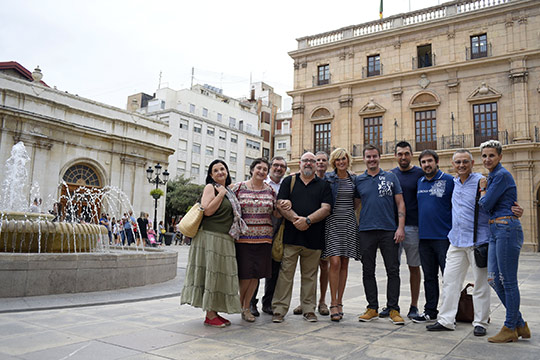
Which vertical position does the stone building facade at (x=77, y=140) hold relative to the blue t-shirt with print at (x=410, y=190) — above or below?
above

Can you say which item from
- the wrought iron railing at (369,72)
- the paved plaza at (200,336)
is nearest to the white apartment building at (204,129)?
the wrought iron railing at (369,72)

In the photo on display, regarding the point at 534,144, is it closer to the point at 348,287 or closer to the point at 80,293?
the point at 348,287

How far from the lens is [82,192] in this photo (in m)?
23.3

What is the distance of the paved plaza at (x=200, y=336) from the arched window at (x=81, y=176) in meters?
19.0

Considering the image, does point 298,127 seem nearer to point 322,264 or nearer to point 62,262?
point 62,262

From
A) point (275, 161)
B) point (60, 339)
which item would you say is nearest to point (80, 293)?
point (60, 339)

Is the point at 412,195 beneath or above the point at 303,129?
beneath

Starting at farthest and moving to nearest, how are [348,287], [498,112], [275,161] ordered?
[498,112], [348,287], [275,161]

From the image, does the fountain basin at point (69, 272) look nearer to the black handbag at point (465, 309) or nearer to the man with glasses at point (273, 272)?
the man with glasses at point (273, 272)

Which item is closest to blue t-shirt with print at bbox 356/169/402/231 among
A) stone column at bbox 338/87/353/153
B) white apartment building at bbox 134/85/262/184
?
stone column at bbox 338/87/353/153

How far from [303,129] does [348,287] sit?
22118mm

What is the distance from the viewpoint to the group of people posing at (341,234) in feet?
14.1

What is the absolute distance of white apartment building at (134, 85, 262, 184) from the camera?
4550 cm

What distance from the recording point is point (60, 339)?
367cm
